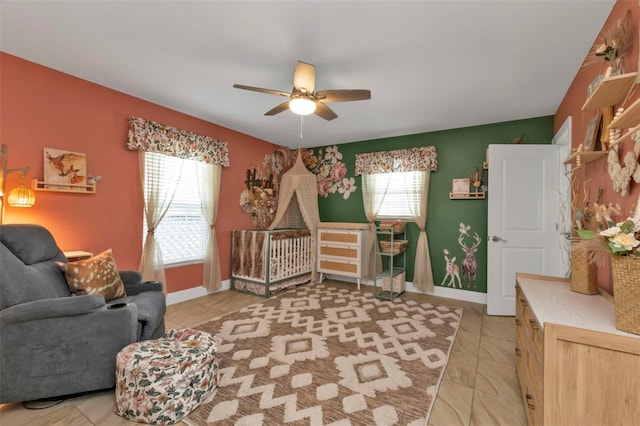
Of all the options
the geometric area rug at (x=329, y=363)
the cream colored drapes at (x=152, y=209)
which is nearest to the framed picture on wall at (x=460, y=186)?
the geometric area rug at (x=329, y=363)

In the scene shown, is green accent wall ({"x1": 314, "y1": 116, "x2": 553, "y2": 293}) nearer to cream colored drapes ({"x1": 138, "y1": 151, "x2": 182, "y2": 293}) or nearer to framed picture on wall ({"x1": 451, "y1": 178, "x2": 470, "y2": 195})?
framed picture on wall ({"x1": 451, "y1": 178, "x2": 470, "y2": 195})

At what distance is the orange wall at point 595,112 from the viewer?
1466 millimetres

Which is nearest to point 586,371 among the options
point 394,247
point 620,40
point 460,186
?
point 620,40

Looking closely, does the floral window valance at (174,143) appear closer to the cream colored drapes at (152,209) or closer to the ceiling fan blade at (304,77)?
the cream colored drapes at (152,209)

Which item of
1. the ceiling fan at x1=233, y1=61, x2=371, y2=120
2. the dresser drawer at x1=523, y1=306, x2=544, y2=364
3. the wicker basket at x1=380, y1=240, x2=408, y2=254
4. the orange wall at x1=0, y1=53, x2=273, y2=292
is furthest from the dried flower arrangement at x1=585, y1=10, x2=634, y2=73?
the orange wall at x1=0, y1=53, x2=273, y2=292

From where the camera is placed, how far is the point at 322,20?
1.82m

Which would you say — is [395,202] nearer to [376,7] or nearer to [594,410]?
[376,7]

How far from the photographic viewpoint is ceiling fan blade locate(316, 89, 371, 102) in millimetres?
2139

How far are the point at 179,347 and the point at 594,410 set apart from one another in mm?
2130

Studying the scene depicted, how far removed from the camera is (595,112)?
2.05 m

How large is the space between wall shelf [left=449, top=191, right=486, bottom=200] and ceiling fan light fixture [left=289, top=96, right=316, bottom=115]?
9.02 ft

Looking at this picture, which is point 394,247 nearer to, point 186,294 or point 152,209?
point 186,294

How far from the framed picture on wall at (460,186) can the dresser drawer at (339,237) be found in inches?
62.1

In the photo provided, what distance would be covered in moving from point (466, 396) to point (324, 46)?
2.73 m
